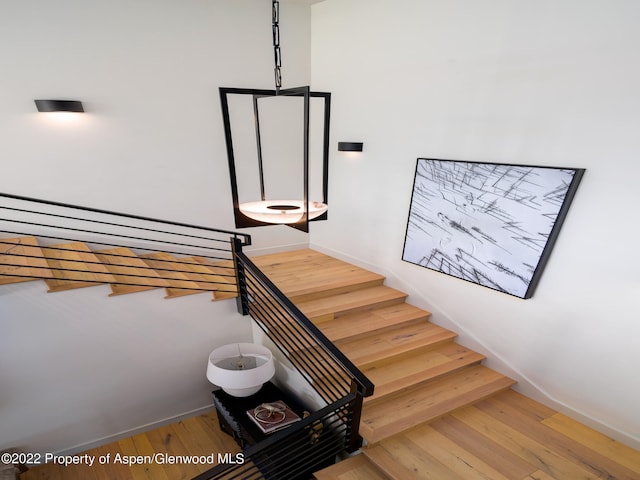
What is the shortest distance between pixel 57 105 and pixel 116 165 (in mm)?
707

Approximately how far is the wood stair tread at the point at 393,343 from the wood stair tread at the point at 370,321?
0.06 meters

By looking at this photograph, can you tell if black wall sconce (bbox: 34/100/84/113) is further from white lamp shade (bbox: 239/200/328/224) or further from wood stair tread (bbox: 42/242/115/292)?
white lamp shade (bbox: 239/200/328/224)

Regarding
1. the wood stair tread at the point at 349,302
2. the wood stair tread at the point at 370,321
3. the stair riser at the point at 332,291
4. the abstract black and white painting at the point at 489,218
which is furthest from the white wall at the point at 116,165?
the abstract black and white painting at the point at 489,218

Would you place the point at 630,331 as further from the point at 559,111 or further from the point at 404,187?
the point at 404,187

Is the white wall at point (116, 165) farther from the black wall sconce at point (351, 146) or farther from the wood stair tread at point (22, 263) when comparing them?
the black wall sconce at point (351, 146)

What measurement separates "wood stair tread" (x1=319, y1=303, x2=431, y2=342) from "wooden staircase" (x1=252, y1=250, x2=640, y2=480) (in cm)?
1

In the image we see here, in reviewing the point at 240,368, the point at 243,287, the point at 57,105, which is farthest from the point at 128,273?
the point at 57,105

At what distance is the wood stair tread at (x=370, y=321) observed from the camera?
314cm

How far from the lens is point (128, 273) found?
10.5 ft

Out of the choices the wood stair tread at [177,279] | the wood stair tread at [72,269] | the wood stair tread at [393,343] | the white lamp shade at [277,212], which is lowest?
the wood stair tread at [393,343]

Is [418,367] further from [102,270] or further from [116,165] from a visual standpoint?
[116,165]

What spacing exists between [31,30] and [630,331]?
5.26 meters

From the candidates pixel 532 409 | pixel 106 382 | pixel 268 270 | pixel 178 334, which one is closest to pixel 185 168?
pixel 268 270

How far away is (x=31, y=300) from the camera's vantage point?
2580 millimetres
